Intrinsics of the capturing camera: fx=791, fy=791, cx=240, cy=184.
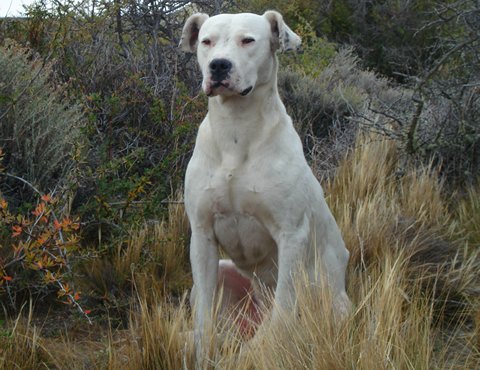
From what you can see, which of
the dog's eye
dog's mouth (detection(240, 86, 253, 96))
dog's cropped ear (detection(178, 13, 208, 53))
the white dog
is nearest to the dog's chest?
the white dog

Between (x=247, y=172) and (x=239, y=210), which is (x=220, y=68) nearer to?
(x=247, y=172)

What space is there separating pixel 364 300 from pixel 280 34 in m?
1.43

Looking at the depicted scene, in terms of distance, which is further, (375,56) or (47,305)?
(375,56)

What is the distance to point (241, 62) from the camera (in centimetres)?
374

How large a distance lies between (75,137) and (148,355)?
200cm

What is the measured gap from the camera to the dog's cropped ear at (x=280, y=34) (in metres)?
3.97

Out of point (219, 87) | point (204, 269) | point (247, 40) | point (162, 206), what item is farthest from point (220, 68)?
point (162, 206)

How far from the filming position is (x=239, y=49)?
377 cm

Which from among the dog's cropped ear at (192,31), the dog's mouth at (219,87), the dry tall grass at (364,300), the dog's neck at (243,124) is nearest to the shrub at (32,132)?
the dry tall grass at (364,300)

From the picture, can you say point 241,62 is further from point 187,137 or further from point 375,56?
point 375,56

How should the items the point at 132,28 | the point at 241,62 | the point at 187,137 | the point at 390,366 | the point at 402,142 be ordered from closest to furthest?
the point at 390,366
the point at 241,62
the point at 187,137
the point at 402,142
the point at 132,28

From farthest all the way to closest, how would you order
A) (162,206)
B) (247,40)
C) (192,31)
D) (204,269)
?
(162,206)
(192,31)
(204,269)
(247,40)

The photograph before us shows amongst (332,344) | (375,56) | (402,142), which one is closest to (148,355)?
(332,344)

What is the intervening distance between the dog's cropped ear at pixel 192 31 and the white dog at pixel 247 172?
10 centimetres
